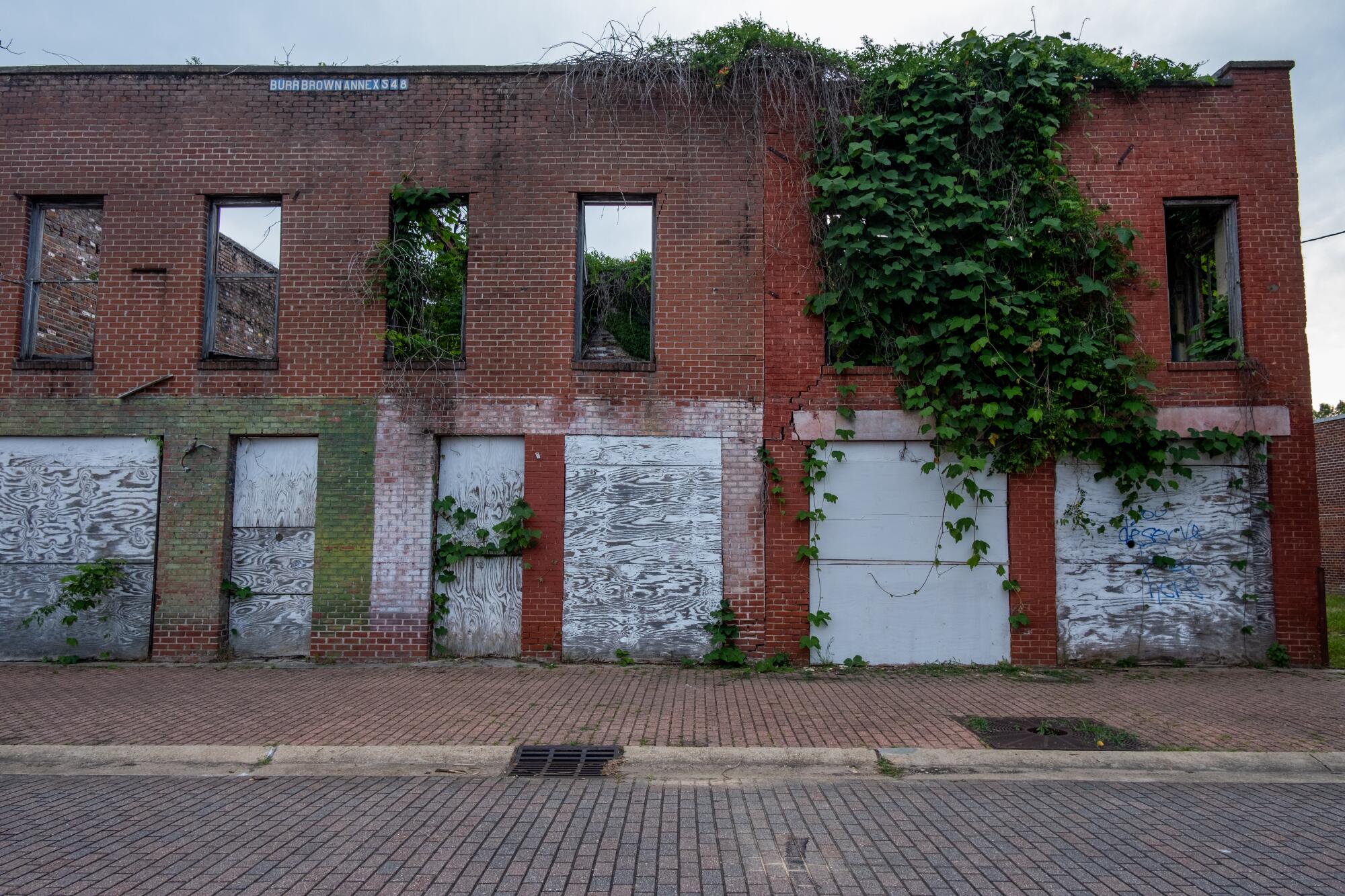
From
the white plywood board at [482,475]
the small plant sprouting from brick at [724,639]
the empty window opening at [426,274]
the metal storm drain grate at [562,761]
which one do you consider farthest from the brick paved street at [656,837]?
the empty window opening at [426,274]

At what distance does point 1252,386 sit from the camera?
361 inches

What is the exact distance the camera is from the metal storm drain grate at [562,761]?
5665mm

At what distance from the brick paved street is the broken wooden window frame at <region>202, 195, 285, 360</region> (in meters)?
5.59

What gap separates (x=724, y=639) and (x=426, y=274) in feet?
18.9

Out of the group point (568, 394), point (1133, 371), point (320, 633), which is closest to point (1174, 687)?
point (1133, 371)

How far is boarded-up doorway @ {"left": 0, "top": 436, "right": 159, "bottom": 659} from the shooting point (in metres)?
9.26

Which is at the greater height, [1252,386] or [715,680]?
[1252,386]

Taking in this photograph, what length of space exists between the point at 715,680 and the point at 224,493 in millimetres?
6261

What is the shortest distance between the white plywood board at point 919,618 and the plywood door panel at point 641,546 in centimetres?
148

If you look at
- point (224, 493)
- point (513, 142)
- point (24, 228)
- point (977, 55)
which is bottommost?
point (224, 493)

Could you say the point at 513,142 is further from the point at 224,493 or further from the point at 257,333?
the point at 224,493

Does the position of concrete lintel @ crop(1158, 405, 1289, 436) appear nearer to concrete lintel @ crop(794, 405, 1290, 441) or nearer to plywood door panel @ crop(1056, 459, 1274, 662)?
concrete lintel @ crop(794, 405, 1290, 441)

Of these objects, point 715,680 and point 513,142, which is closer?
point 715,680

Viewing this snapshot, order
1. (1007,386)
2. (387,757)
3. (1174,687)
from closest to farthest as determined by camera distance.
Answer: (387,757)
(1174,687)
(1007,386)
